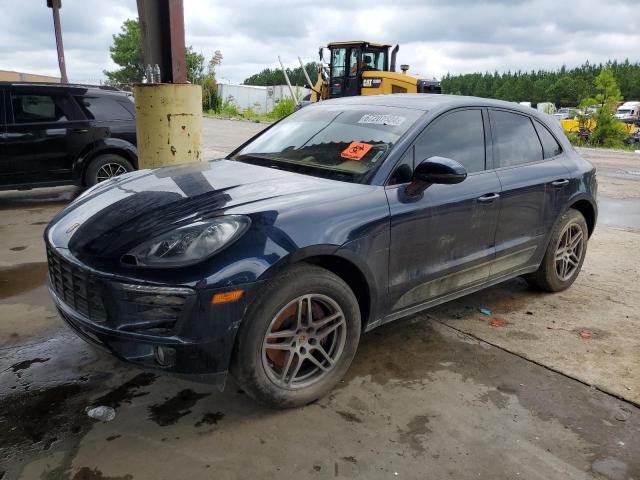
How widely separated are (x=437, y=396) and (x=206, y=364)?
132 centimetres

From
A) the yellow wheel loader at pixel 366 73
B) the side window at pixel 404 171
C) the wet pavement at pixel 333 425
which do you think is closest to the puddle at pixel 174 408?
the wet pavement at pixel 333 425

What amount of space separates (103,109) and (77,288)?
5.80 meters

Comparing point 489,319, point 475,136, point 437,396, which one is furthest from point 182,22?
point 437,396

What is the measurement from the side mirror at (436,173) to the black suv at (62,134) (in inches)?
228

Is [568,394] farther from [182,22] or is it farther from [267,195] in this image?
[182,22]

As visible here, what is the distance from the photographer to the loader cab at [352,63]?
18000 mm

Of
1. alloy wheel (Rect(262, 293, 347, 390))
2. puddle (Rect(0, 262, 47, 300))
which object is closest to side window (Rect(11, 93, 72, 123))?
puddle (Rect(0, 262, 47, 300))

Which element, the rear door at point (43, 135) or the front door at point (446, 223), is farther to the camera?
the rear door at point (43, 135)

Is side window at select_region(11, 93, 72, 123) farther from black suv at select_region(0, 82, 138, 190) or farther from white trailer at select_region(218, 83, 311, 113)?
white trailer at select_region(218, 83, 311, 113)

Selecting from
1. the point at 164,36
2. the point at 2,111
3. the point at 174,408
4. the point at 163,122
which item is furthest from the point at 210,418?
the point at 2,111

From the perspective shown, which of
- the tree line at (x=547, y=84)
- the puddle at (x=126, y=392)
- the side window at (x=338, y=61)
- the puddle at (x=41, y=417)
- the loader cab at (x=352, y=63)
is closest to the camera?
the puddle at (x=41, y=417)

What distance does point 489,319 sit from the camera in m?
4.06

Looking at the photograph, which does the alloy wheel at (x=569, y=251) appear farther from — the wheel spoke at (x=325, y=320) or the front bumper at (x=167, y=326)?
the front bumper at (x=167, y=326)

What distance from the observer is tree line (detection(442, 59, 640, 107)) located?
3366 inches
